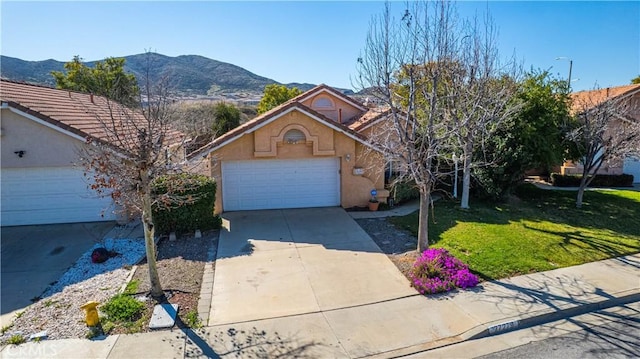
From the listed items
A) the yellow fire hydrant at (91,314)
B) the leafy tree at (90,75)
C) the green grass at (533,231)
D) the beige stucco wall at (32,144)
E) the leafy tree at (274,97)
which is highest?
the leafy tree at (90,75)

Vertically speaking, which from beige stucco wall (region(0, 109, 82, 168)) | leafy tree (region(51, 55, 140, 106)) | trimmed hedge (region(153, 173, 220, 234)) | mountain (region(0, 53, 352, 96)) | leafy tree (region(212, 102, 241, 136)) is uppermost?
mountain (region(0, 53, 352, 96))

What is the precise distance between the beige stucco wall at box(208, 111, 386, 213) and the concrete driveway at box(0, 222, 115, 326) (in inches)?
182

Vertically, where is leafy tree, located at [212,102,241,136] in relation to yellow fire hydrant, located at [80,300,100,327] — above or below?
above

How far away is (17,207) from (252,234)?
27.5 ft

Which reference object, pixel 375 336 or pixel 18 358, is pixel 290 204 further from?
pixel 18 358

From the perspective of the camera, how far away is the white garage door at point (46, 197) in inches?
504

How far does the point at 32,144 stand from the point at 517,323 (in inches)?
594

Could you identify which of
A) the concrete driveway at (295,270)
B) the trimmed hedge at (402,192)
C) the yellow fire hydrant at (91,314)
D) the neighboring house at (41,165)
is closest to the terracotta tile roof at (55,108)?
the neighboring house at (41,165)

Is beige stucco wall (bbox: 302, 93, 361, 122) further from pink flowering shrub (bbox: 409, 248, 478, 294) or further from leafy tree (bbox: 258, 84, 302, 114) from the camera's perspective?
pink flowering shrub (bbox: 409, 248, 478, 294)

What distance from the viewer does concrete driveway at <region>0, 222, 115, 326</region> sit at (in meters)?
7.93

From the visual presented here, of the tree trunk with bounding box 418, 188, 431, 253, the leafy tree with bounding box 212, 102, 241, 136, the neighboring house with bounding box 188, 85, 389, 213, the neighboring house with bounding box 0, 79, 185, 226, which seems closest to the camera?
the tree trunk with bounding box 418, 188, 431, 253

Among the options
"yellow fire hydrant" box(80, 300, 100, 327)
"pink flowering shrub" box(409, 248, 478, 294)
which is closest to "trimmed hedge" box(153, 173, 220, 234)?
"yellow fire hydrant" box(80, 300, 100, 327)

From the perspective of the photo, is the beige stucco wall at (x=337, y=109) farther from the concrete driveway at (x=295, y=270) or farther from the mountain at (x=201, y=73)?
the mountain at (x=201, y=73)

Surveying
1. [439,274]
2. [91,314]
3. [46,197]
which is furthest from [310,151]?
[91,314]
